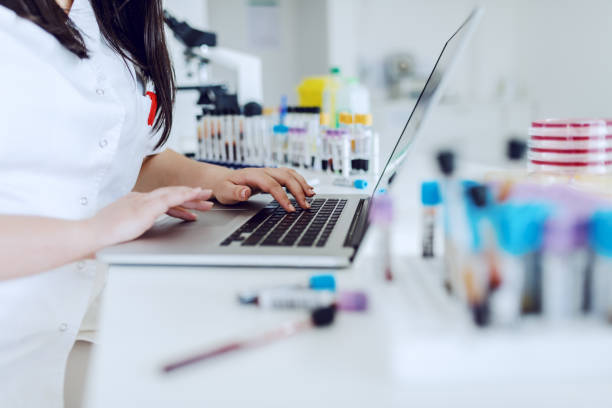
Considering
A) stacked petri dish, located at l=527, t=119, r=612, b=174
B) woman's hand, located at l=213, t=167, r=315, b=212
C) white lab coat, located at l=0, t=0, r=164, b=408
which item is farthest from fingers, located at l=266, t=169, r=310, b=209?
stacked petri dish, located at l=527, t=119, r=612, b=174

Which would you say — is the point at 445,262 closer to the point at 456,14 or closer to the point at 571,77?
the point at 571,77

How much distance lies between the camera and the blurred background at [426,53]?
162 inches

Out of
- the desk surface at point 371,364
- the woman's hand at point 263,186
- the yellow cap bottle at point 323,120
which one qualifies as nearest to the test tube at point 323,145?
the yellow cap bottle at point 323,120

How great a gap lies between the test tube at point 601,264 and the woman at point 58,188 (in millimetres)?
497

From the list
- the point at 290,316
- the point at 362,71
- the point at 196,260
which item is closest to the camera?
the point at 290,316

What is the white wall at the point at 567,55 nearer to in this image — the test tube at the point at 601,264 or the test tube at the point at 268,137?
the test tube at the point at 268,137

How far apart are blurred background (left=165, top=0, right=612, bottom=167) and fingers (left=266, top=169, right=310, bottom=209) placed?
3107 millimetres

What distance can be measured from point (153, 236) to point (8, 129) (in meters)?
0.24

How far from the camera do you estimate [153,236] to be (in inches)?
29.1

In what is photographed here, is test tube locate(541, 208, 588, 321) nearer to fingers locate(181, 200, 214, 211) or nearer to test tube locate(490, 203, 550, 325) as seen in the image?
test tube locate(490, 203, 550, 325)

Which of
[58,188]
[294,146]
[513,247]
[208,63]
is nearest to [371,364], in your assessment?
[513,247]

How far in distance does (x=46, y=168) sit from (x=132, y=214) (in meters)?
0.19

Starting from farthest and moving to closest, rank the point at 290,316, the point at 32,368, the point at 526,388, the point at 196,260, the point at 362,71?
the point at 362,71, the point at 32,368, the point at 196,260, the point at 290,316, the point at 526,388

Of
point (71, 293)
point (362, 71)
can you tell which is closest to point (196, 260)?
point (71, 293)
